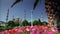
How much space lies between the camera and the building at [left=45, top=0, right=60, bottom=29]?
762 cm

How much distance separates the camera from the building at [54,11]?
25.0ft

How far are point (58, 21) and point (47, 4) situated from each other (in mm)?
629

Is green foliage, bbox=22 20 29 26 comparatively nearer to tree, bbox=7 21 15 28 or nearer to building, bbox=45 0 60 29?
tree, bbox=7 21 15 28

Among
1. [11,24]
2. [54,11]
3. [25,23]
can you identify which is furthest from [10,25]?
[54,11]

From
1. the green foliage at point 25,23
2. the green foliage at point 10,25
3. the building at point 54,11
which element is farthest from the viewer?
the green foliage at point 25,23

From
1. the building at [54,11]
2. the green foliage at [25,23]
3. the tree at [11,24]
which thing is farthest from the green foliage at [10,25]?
the building at [54,11]

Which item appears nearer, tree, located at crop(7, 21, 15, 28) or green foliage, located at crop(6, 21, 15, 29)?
green foliage, located at crop(6, 21, 15, 29)

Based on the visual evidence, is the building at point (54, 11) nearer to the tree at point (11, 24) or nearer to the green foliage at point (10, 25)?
the green foliage at point (10, 25)

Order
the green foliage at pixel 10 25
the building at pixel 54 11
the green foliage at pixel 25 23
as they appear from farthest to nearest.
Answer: the green foliage at pixel 25 23 → the green foliage at pixel 10 25 → the building at pixel 54 11

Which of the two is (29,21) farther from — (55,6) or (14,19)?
(55,6)

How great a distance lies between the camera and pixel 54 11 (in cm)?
777

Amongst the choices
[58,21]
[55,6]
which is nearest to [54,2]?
[55,6]

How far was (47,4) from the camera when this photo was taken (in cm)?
794

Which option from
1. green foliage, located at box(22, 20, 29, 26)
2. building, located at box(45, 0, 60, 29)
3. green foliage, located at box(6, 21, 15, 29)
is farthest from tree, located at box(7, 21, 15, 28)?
building, located at box(45, 0, 60, 29)
